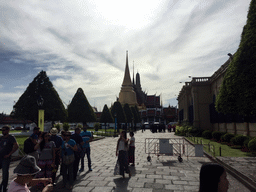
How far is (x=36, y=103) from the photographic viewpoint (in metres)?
28.3

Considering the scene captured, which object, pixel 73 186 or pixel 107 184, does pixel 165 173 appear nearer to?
pixel 107 184

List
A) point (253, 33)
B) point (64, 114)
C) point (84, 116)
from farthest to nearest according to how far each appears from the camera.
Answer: point (84, 116)
point (64, 114)
point (253, 33)

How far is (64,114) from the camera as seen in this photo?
30.3m

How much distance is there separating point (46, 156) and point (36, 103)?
24717 mm

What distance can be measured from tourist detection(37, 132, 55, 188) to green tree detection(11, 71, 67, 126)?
24.0 metres

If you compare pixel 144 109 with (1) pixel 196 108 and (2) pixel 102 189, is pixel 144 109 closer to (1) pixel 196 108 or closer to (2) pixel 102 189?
(1) pixel 196 108

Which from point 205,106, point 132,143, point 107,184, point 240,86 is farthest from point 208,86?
point 107,184

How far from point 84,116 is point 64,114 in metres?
4.87

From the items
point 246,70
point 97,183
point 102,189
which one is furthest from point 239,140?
point 102,189

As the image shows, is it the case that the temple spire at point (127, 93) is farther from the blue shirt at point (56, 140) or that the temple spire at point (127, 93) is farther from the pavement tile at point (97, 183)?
the blue shirt at point (56, 140)

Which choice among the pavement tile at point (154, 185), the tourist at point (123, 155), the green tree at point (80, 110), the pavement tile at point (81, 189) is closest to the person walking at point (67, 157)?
the pavement tile at point (81, 189)

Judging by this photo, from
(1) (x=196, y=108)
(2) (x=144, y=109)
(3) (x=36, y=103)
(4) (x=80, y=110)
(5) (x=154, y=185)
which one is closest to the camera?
(5) (x=154, y=185)

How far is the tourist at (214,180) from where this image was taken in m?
2.17

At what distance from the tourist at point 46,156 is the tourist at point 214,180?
4.78m
